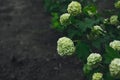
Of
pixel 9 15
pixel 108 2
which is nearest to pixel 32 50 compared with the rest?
pixel 9 15

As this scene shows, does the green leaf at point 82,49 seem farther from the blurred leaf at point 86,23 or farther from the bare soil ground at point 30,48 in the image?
the bare soil ground at point 30,48

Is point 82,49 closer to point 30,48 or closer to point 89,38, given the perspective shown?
point 89,38

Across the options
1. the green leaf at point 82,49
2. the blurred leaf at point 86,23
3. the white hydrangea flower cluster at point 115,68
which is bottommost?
the white hydrangea flower cluster at point 115,68

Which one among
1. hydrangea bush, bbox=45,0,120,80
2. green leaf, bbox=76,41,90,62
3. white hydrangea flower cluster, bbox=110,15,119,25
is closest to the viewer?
hydrangea bush, bbox=45,0,120,80

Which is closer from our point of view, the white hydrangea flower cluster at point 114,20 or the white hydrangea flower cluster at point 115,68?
the white hydrangea flower cluster at point 115,68

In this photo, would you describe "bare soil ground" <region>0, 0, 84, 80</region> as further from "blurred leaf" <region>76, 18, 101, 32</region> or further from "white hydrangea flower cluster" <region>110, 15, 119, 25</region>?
"blurred leaf" <region>76, 18, 101, 32</region>

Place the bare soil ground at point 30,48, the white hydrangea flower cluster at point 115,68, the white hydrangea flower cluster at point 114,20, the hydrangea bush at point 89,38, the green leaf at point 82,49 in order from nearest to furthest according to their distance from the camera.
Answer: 1. the white hydrangea flower cluster at point 115,68
2. the hydrangea bush at point 89,38
3. the green leaf at point 82,49
4. the white hydrangea flower cluster at point 114,20
5. the bare soil ground at point 30,48

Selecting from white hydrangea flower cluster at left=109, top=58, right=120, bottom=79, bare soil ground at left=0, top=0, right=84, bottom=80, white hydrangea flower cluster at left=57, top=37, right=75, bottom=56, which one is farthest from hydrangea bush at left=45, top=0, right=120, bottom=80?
bare soil ground at left=0, top=0, right=84, bottom=80

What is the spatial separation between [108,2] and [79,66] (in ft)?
6.07

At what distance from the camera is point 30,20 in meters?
6.17

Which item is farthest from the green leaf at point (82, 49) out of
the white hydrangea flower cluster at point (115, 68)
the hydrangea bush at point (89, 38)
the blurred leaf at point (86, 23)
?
the white hydrangea flower cluster at point (115, 68)

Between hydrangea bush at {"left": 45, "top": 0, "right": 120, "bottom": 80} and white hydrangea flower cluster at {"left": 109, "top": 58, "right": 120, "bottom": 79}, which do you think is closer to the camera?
white hydrangea flower cluster at {"left": 109, "top": 58, "right": 120, "bottom": 79}

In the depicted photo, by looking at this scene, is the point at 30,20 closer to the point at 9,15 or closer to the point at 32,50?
the point at 9,15

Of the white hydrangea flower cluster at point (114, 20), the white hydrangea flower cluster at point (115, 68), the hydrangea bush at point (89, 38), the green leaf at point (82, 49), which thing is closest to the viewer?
the white hydrangea flower cluster at point (115, 68)
